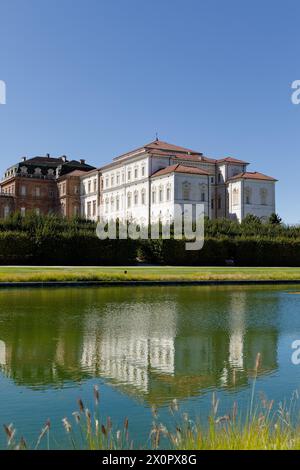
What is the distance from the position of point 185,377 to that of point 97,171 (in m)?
79.6

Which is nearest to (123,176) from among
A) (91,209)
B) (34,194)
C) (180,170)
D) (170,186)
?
(91,209)

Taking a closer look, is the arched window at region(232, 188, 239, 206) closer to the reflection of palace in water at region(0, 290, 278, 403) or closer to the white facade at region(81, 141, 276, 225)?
the white facade at region(81, 141, 276, 225)

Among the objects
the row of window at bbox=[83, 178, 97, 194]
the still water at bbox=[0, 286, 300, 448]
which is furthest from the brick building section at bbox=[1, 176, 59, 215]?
the still water at bbox=[0, 286, 300, 448]

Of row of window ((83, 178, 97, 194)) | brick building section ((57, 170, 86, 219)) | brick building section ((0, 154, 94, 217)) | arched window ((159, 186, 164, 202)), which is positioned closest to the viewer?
arched window ((159, 186, 164, 202))

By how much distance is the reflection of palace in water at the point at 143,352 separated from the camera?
8.02 m

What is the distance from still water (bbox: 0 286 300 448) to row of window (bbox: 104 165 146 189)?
185ft

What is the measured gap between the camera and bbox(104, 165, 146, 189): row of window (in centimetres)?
7406

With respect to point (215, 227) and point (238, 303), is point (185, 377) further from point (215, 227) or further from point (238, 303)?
point (215, 227)

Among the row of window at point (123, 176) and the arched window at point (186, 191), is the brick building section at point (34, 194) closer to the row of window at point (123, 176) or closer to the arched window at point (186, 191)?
the row of window at point (123, 176)

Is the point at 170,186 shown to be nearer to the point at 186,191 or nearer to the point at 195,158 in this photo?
the point at 186,191

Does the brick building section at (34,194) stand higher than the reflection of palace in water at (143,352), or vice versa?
the brick building section at (34,194)

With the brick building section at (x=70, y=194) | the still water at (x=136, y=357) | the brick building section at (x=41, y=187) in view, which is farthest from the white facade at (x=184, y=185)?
the still water at (x=136, y=357)

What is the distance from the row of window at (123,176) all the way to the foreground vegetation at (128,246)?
28.4 metres

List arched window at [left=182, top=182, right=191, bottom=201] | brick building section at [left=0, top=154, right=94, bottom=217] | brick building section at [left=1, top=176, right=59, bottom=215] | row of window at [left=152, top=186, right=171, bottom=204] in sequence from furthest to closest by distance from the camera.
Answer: brick building section at [left=1, top=176, right=59, bottom=215] → brick building section at [left=0, top=154, right=94, bottom=217] → row of window at [left=152, top=186, right=171, bottom=204] → arched window at [left=182, top=182, right=191, bottom=201]
